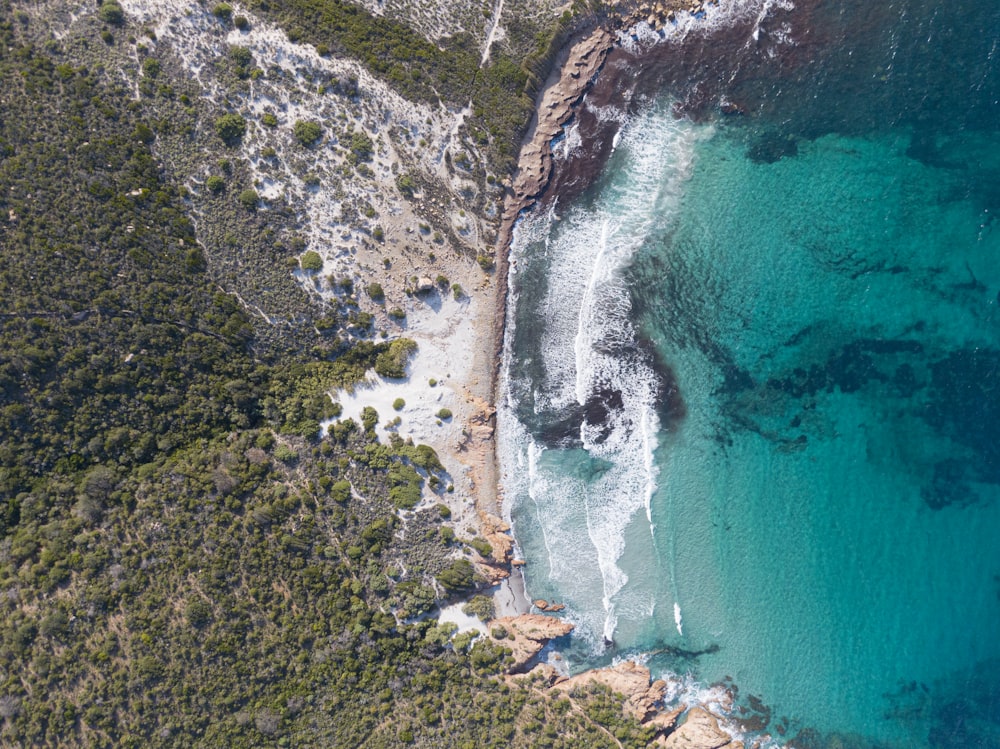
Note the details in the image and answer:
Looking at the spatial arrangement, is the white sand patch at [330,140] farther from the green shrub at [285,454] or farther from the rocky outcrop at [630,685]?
the rocky outcrop at [630,685]

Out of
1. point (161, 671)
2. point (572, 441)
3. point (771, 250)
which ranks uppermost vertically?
point (771, 250)

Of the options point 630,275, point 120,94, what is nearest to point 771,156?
point 630,275

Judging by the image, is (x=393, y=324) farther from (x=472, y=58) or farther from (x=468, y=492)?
(x=472, y=58)

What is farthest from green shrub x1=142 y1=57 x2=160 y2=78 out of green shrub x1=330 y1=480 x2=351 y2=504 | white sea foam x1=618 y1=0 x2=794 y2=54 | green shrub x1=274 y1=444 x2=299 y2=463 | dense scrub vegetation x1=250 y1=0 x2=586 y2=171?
white sea foam x1=618 y1=0 x2=794 y2=54

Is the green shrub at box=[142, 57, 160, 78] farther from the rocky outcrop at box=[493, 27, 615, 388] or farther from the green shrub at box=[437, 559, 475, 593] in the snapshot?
the green shrub at box=[437, 559, 475, 593]

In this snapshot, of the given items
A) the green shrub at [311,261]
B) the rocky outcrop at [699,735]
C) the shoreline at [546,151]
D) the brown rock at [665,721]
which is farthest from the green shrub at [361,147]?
the rocky outcrop at [699,735]
